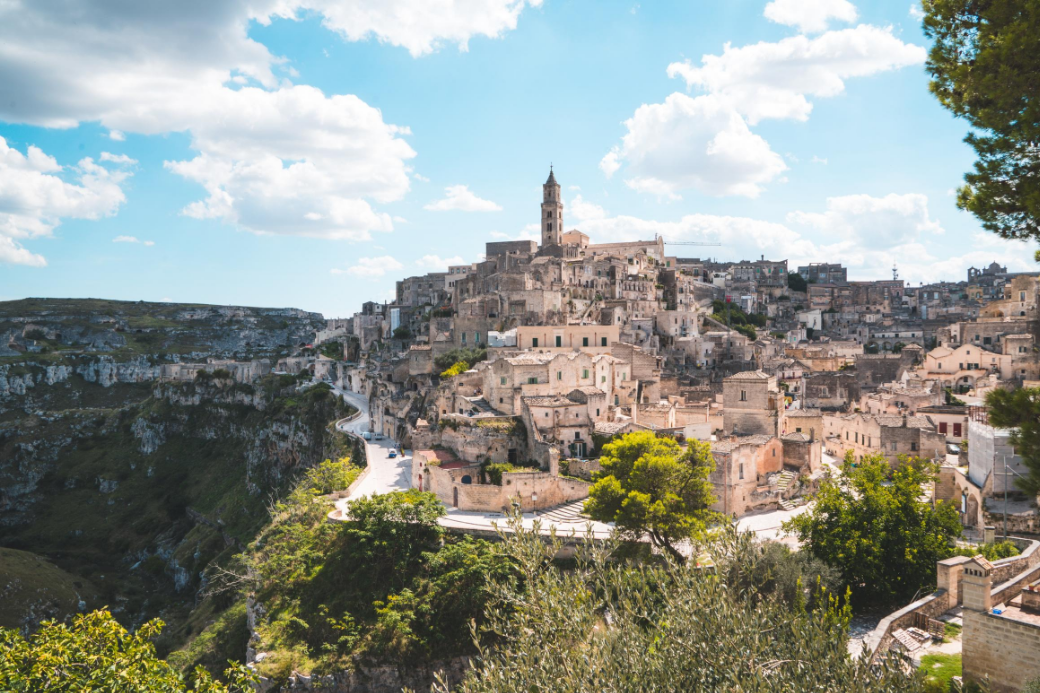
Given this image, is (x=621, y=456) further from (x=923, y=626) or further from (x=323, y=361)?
(x=323, y=361)

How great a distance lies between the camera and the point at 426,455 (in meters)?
34.6

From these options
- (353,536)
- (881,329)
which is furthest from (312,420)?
(881,329)

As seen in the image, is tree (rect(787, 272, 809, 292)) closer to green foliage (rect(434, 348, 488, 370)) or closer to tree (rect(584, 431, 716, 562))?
green foliage (rect(434, 348, 488, 370))

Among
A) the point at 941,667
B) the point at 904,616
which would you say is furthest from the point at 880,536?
the point at 941,667

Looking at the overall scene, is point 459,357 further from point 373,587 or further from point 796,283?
point 796,283

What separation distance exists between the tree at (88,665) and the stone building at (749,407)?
92.0 ft

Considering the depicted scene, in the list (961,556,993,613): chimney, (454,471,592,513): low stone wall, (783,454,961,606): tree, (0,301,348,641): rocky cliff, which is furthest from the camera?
(0,301,348,641): rocky cliff

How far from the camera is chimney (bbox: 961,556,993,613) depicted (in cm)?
1499

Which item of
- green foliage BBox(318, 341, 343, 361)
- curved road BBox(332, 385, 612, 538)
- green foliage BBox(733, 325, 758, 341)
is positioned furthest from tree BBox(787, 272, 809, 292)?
curved road BBox(332, 385, 612, 538)

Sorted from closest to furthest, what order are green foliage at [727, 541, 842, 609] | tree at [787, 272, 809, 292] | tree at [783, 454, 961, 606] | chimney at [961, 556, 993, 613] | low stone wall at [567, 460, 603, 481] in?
chimney at [961, 556, 993, 613] < green foliage at [727, 541, 842, 609] < tree at [783, 454, 961, 606] < low stone wall at [567, 460, 603, 481] < tree at [787, 272, 809, 292]

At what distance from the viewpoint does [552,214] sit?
89.9 m

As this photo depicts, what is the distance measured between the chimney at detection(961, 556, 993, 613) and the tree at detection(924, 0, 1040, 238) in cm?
965

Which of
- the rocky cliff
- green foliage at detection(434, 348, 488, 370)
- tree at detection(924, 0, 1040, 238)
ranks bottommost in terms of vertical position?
the rocky cliff

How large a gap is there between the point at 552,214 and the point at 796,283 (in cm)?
4367
